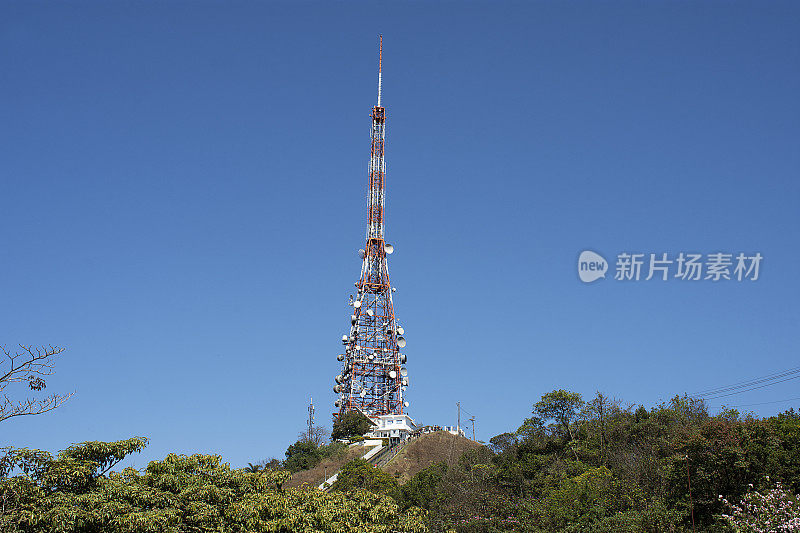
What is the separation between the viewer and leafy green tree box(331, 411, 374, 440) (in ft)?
174

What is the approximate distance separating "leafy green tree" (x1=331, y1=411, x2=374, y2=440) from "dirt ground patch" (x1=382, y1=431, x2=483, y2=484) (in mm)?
4836

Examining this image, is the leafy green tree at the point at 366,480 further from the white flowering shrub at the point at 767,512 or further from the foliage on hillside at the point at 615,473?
the white flowering shrub at the point at 767,512

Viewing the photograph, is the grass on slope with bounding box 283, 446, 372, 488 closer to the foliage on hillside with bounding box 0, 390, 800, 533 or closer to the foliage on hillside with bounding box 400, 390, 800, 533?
the foliage on hillside with bounding box 0, 390, 800, 533

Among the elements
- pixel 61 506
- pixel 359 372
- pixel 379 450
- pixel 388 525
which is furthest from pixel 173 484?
pixel 359 372

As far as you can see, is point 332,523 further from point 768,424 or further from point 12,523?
point 768,424

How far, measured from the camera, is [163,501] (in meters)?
16.0

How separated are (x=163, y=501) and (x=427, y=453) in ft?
103

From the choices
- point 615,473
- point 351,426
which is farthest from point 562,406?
point 351,426

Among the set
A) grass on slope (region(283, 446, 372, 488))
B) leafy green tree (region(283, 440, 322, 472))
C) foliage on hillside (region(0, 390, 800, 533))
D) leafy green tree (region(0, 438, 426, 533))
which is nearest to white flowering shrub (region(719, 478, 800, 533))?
foliage on hillside (region(0, 390, 800, 533))

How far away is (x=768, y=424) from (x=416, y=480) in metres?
14.9

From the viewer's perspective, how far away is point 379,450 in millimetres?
48406

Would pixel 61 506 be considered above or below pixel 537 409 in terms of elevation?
below

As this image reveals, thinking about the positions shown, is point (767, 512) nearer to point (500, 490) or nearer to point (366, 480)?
point (500, 490)

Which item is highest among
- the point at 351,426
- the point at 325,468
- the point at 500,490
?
the point at 351,426
